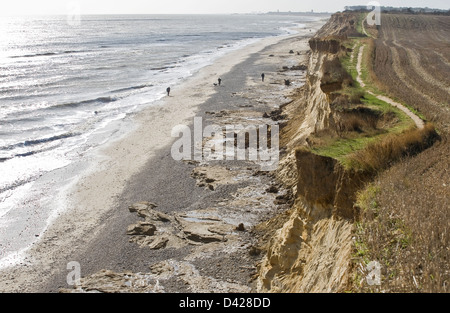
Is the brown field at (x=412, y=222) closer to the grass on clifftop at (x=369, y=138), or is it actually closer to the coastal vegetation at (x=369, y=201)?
the coastal vegetation at (x=369, y=201)

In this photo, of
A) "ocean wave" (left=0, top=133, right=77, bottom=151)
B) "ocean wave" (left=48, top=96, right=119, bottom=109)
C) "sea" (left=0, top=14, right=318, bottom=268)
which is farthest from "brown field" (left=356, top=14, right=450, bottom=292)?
"ocean wave" (left=48, top=96, right=119, bottom=109)

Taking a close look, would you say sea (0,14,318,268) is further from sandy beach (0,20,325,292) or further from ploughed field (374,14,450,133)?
ploughed field (374,14,450,133)

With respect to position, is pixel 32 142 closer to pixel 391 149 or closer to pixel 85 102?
pixel 85 102

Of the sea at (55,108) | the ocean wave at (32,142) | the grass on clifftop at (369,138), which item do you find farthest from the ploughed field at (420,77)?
the ocean wave at (32,142)

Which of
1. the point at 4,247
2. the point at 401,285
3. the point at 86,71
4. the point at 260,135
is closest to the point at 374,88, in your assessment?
the point at 260,135

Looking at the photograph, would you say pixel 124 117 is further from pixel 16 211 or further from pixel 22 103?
pixel 16 211

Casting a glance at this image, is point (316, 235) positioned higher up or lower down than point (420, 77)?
lower down

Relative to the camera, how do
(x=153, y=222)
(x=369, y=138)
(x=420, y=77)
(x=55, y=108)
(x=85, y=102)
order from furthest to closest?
(x=85, y=102) → (x=55, y=108) → (x=420, y=77) → (x=153, y=222) → (x=369, y=138)

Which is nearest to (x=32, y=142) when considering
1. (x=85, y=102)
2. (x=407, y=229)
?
(x=85, y=102)
